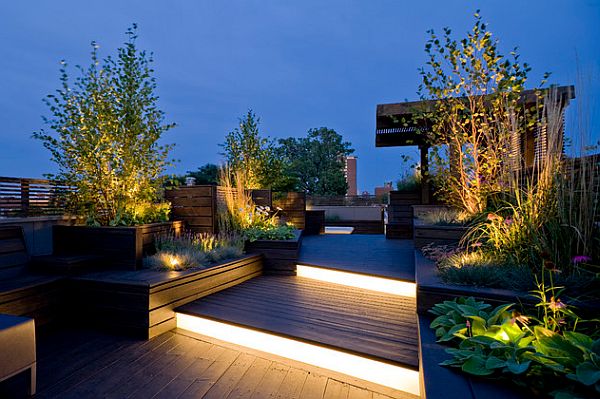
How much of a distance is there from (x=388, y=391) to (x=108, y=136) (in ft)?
12.1

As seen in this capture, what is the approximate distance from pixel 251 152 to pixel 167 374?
6.04 metres

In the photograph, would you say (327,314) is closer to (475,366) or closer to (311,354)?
(311,354)

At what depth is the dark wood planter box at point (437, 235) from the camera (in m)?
Answer: 3.72

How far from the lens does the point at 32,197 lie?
4.28 m

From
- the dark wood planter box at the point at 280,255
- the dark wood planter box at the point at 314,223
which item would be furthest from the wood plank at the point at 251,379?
the dark wood planter box at the point at 314,223

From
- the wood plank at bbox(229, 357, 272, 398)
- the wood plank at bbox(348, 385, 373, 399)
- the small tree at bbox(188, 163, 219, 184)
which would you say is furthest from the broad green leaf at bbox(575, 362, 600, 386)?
the small tree at bbox(188, 163, 219, 184)

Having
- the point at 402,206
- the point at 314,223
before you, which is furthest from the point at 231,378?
the point at 314,223

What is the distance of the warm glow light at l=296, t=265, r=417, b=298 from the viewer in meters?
3.19

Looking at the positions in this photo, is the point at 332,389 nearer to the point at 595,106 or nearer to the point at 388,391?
the point at 388,391

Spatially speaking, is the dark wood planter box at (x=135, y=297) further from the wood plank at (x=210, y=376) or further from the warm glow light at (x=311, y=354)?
the wood plank at (x=210, y=376)

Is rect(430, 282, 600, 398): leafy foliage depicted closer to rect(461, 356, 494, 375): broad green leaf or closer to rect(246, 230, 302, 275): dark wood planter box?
rect(461, 356, 494, 375): broad green leaf

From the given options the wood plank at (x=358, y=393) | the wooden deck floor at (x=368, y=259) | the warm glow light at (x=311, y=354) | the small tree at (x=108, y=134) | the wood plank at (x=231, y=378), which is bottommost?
the wood plank at (x=358, y=393)

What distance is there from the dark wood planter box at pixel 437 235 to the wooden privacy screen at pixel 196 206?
285 centimetres

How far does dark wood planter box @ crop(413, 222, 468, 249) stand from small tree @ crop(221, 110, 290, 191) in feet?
14.1
